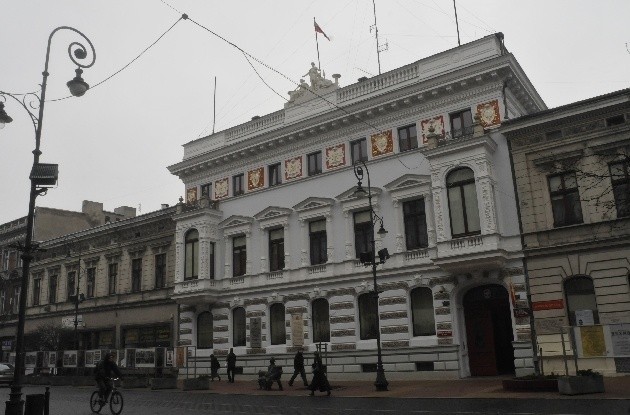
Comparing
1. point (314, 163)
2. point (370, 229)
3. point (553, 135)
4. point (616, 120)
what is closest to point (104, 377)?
point (370, 229)

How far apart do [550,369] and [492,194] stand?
7598mm

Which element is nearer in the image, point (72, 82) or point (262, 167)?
point (72, 82)

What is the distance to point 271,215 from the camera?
33781 millimetres

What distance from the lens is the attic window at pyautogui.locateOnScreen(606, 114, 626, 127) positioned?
23766 mm

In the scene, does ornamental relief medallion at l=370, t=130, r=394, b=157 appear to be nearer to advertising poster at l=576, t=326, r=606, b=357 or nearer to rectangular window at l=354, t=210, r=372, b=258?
rectangular window at l=354, t=210, r=372, b=258

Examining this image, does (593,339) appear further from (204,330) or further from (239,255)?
(204,330)

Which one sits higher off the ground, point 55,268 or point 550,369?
point 55,268

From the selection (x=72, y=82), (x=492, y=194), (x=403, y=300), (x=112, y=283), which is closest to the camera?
(x=72, y=82)

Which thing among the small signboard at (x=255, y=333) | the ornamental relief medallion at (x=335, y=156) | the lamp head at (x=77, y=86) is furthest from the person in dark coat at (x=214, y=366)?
the lamp head at (x=77, y=86)

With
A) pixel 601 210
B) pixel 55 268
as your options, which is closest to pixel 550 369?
pixel 601 210

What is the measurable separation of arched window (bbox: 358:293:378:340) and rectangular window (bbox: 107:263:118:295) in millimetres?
21477

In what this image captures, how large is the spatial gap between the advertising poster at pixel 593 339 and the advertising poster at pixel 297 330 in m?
14.2

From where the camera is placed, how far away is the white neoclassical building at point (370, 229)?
85.7 feet

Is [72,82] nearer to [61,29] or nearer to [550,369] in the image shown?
[61,29]
